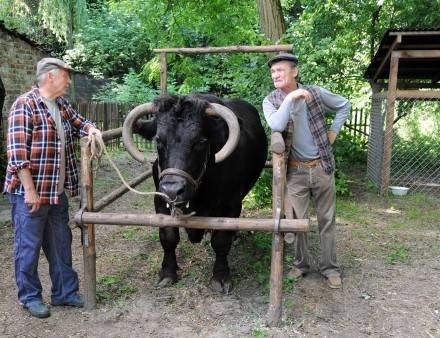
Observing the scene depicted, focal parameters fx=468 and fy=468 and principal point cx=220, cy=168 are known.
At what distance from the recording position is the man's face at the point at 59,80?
11.2ft

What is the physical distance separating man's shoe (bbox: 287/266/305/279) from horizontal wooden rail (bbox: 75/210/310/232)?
3.88 ft

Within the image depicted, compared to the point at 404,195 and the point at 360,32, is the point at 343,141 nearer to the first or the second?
the point at 404,195

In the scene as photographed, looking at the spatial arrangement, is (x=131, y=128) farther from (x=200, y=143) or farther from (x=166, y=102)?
(x=200, y=143)

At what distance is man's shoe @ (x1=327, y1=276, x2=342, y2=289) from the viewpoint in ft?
13.8

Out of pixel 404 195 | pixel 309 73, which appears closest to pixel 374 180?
pixel 404 195

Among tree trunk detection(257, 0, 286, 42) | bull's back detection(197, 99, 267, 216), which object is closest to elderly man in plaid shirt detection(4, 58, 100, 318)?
bull's back detection(197, 99, 267, 216)

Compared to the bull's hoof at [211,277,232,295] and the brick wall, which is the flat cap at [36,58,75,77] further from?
the brick wall

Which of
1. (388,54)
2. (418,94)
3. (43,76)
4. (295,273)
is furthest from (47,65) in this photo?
(388,54)

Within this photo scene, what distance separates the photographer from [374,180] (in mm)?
8781

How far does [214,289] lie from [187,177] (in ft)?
4.57

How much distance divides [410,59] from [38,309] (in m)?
7.91

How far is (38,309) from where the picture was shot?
3.60 m

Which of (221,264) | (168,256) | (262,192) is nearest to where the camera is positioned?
(221,264)

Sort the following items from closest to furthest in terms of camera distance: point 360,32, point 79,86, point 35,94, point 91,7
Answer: point 35,94, point 360,32, point 79,86, point 91,7
